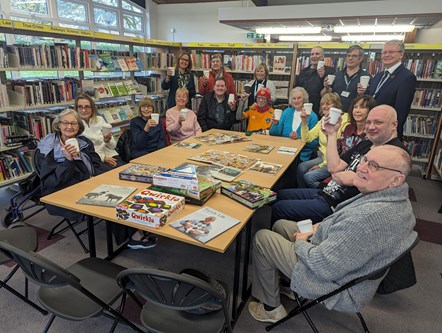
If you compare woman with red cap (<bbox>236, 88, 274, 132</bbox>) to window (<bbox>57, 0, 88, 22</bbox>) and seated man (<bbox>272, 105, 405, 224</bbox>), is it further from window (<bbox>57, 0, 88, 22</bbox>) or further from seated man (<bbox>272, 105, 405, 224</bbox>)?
window (<bbox>57, 0, 88, 22</bbox>)

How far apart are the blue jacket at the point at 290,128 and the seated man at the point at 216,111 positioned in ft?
2.38

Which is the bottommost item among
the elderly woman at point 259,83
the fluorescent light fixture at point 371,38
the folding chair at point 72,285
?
the folding chair at point 72,285

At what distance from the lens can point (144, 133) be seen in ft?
11.1

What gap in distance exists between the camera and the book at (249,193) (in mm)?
1812

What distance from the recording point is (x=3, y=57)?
3203 millimetres

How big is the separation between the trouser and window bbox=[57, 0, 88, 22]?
276 inches

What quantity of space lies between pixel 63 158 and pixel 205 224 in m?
1.51

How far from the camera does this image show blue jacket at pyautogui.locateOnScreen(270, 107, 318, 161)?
11.8ft

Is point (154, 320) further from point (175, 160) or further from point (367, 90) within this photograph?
point (367, 90)

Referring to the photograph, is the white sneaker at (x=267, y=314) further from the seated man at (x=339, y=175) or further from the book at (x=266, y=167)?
the book at (x=266, y=167)

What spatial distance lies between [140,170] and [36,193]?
115 centimetres

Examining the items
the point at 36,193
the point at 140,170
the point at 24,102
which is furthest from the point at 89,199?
the point at 24,102

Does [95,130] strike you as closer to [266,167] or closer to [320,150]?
[266,167]

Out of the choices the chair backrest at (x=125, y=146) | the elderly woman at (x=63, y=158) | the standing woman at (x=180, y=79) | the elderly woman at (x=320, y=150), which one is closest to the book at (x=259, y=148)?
the elderly woman at (x=320, y=150)
